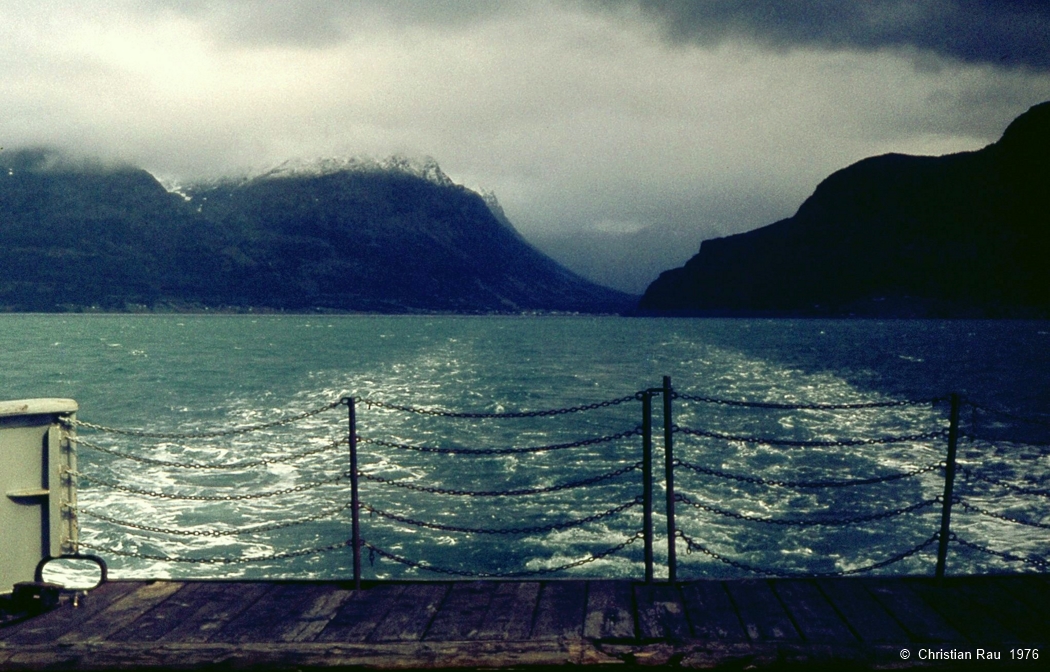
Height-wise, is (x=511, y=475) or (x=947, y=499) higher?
(x=947, y=499)

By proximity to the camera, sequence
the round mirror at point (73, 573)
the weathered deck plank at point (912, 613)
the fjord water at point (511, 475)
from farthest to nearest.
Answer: the fjord water at point (511, 475)
the round mirror at point (73, 573)
the weathered deck plank at point (912, 613)

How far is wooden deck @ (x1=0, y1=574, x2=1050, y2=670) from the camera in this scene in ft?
16.0

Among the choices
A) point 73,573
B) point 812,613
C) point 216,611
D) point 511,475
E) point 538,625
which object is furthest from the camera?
point 511,475

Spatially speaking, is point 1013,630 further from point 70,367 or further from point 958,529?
point 70,367

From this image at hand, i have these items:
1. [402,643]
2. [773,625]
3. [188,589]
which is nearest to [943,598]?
[773,625]

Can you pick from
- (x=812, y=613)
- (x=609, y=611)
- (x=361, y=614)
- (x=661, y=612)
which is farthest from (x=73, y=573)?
(x=812, y=613)

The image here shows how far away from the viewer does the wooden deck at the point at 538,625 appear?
4.88m

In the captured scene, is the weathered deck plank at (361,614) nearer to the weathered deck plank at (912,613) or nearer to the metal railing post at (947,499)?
the weathered deck plank at (912,613)

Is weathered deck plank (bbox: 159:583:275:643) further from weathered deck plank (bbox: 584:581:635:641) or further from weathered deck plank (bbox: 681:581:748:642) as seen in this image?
weathered deck plank (bbox: 681:581:748:642)

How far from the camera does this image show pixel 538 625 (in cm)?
557

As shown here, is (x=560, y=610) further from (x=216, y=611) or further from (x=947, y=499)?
(x=947, y=499)

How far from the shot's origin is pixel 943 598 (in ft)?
20.0

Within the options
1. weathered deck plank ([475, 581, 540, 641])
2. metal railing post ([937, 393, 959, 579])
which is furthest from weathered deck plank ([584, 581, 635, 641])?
metal railing post ([937, 393, 959, 579])

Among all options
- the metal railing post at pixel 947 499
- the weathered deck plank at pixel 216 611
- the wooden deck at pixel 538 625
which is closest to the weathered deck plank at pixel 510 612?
the wooden deck at pixel 538 625
